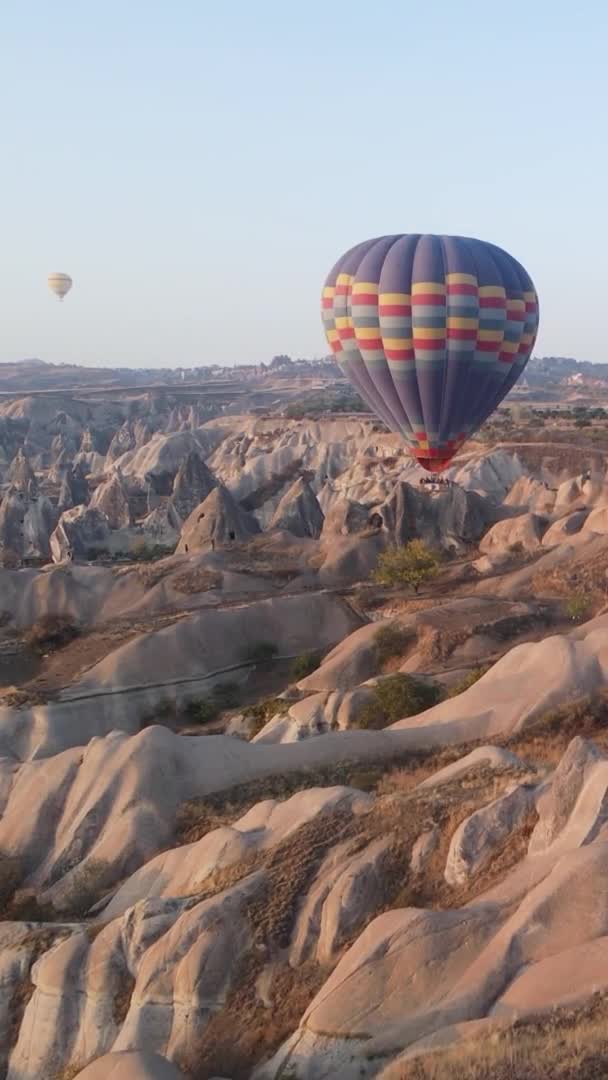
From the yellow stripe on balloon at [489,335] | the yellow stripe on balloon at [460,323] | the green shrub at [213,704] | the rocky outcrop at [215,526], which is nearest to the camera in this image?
the green shrub at [213,704]

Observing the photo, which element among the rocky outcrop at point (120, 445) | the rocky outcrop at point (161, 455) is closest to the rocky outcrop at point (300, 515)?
the rocky outcrop at point (161, 455)

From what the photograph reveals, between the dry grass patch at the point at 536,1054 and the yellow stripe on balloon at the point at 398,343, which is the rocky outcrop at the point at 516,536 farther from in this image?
the dry grass patch at the point at 536,1054

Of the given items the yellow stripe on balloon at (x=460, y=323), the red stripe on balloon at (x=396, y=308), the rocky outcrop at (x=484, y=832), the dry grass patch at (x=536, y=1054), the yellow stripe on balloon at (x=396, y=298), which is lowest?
the dry grass patch at (x=536, y=1054)

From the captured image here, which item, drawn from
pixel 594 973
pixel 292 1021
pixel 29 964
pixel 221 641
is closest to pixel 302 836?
pixel 292 1021

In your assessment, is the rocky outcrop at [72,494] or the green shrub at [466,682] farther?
the rocky outcrop at [72,494]

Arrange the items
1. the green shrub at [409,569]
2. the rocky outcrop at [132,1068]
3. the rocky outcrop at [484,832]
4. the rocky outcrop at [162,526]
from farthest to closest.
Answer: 1. the rocky outcrop at [162,526]
2. the green shrub at [409,569]
3. the rocky outcrop at [484,832]
4. the rocky outcrop at [132,1068]

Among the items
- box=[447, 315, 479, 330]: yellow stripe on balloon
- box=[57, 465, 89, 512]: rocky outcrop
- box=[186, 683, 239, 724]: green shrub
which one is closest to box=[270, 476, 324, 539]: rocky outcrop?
box=[57, 465, 89, 512]: rocky outcrop

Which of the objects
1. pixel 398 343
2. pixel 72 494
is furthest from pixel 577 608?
pixel 72 494
